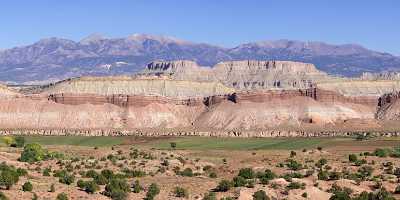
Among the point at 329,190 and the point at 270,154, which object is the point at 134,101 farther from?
the point at 329,190

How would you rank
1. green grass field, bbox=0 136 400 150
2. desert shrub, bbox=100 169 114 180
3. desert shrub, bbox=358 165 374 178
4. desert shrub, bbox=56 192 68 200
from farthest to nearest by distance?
green grass field, bbox=0 136 400 150
desert shrub, bbox=358 165 374 178
desert shrub, bbox=100 169 114 180
desert shrub, bbox=56 192 68 200

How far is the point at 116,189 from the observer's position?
49.0 m

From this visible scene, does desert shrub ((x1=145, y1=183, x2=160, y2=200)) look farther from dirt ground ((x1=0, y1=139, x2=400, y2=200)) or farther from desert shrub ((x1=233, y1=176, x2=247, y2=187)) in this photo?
desert shrub ((x1=233, y1=176, x2=247, y2=187))

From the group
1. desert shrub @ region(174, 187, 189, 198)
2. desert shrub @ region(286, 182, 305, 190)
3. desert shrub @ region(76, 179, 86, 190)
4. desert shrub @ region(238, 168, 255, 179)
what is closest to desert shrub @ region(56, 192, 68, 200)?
desert shrub @ region(76, 179, 86, 190)

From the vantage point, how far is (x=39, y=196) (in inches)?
1839

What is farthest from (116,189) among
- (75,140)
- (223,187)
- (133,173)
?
(75,140)

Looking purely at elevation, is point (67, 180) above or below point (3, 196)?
above

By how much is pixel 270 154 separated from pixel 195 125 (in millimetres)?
89106

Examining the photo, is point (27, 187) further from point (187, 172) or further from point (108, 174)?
point (187, 172)

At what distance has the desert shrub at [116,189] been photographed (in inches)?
1875

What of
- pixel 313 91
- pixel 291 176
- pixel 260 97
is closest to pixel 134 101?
pixel 260 97

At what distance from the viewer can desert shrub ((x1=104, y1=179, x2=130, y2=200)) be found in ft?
156

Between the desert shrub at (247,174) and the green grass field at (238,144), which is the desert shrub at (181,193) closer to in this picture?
the desert shrub at (247,174)

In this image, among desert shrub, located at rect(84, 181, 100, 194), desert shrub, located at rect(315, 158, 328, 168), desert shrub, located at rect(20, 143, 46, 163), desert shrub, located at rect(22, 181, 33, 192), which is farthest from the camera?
desert shrub, located at rect(20, 143, 46, 163)
